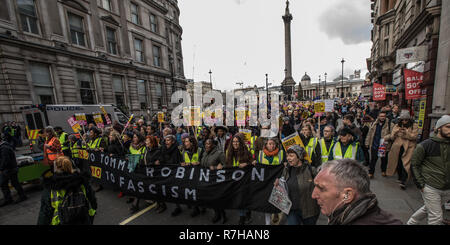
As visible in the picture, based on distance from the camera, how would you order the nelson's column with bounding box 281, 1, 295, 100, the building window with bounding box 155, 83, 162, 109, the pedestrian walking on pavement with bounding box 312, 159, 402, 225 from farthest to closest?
the nelson's column with bounding box 281, 1, 295, 100 → the building window with bounding box 155, 83, 162, 109 → the pedestrian walking on pavement with bounding box 312, 159, 402, 225

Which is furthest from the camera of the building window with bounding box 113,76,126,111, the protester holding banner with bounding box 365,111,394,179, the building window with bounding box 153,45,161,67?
the building window with bounding box 153,45,161,67

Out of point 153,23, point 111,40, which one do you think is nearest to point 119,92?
point 111,40

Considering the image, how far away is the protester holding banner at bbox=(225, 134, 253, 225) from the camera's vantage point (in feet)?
11.9

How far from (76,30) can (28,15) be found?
329 centimetres

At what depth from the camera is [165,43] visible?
25797 mm

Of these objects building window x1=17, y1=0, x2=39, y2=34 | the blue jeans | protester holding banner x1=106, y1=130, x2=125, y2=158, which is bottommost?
the blue jeans

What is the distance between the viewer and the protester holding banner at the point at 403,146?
4.48 metres

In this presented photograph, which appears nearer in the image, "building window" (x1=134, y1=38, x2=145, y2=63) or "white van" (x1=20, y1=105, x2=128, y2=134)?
"white van" (x1=20, y1=105, x2=128, y2=134)

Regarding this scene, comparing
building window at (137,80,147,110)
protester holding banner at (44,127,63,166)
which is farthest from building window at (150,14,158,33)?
protester holding banner at (44,127,63,166)

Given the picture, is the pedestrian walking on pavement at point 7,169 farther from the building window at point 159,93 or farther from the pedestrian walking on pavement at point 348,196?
the building window at point 159,93

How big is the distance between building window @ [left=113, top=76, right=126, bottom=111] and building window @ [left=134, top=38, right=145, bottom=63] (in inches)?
164

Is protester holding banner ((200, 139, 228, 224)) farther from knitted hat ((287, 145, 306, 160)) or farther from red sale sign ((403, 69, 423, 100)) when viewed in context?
red sale sign ((403, 69, 423, 100))

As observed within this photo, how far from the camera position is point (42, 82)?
1327 centimetres
